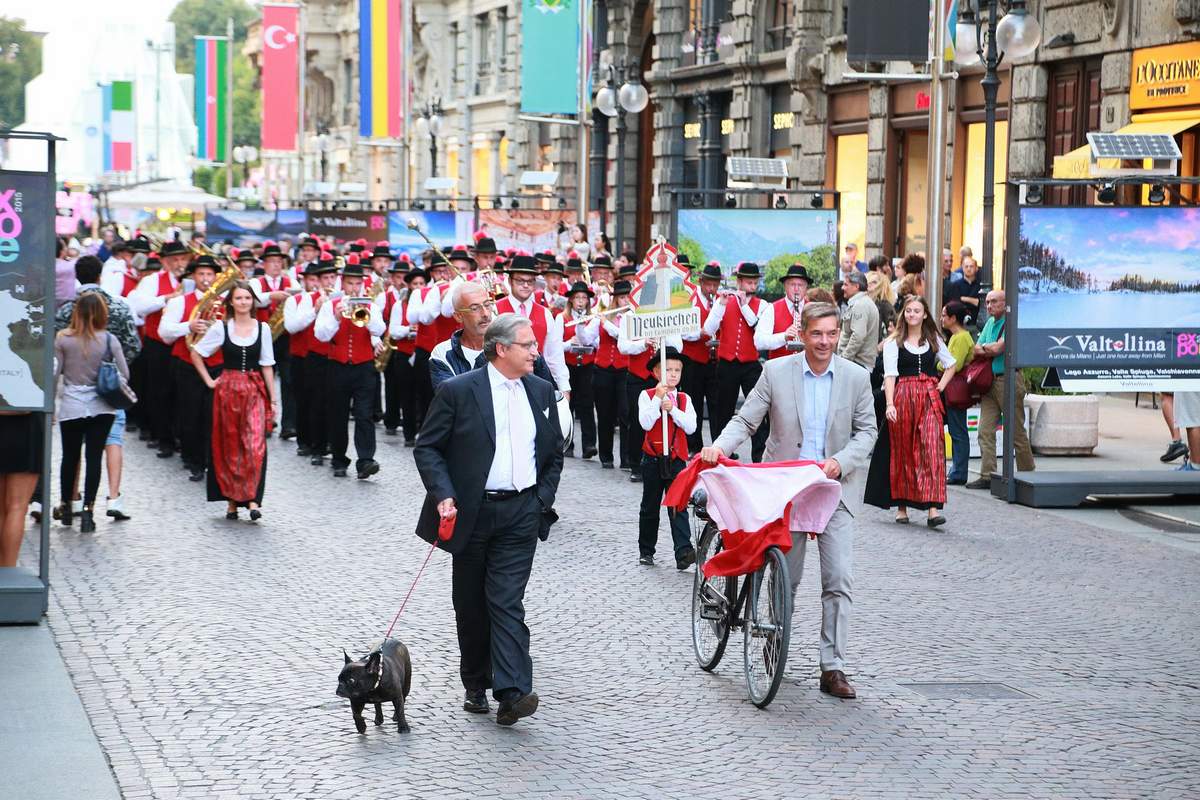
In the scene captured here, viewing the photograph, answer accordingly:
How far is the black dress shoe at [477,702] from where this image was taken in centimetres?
871

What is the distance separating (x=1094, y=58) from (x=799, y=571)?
19726 millimetres

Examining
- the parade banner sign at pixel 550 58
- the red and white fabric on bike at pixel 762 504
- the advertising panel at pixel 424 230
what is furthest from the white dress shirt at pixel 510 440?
the advertising panel at pixel 424 230

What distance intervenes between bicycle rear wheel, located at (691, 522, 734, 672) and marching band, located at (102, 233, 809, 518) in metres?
5.14

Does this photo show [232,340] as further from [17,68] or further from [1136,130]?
[17,68]

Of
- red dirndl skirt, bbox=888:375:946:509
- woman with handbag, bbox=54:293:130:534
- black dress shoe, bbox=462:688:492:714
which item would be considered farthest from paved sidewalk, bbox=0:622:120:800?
red dirndl skirt, bbox=888:375:946:509

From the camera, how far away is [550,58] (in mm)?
33094

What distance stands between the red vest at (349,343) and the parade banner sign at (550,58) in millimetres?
14784

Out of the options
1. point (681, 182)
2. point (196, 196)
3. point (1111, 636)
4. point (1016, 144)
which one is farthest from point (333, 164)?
point (1111, 636)

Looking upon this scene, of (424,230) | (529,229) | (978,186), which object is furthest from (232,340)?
(424,230)

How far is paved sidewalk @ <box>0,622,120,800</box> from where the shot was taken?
7.29 m

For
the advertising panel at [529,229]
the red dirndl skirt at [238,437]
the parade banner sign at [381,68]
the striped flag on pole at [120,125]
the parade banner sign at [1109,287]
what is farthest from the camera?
the striped flag on pole at [120,125]

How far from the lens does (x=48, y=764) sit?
299 inches

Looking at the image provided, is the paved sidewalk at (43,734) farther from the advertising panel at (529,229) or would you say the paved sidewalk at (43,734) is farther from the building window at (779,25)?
the building window at (779,25)

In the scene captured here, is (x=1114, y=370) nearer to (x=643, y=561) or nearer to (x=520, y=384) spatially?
(x=643, y=561)
